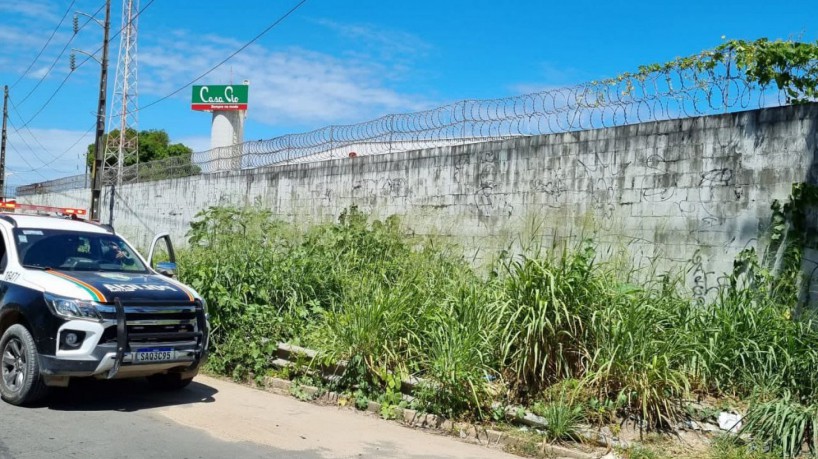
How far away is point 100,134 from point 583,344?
20.7 m

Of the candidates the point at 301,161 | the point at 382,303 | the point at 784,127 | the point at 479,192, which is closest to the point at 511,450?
the point at 382,303

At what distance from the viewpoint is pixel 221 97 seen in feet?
139

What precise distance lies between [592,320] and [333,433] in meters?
2.56

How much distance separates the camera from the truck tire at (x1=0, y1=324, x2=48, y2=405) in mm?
6562

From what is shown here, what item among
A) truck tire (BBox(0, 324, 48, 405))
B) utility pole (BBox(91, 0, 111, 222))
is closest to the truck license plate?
truck tire (BBox(0, 324, 48, 405))

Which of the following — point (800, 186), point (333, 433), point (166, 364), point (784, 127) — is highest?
point (784, 127)

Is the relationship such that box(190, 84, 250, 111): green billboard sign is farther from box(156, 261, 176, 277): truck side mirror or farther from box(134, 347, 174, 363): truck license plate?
box(134, 347, 174, 363): truck license plate

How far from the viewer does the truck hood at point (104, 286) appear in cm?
665

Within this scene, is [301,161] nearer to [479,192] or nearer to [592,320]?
[479,192]

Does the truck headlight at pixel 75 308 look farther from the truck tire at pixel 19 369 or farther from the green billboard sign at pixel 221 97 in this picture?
the green billboard sign at pixel 221 97

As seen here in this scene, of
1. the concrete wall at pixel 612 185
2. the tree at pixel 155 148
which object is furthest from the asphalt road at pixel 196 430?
the tree at pixel 155 148

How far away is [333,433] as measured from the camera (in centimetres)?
649

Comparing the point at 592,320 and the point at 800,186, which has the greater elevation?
the point at 800,186

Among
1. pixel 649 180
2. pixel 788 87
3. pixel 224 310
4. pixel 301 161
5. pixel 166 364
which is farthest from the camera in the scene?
pixel 301 161
